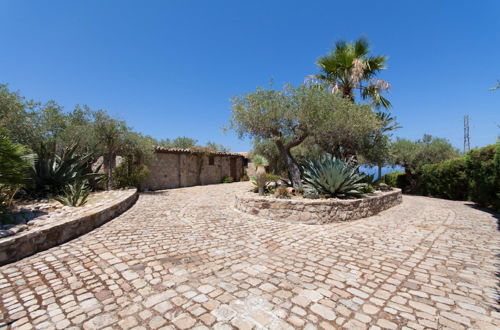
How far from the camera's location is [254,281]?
2.87 m

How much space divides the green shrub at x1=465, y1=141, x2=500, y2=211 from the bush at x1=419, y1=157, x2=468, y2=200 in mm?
2053

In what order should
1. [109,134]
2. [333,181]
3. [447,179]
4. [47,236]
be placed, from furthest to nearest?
[447,179] < [109,134] < [333,181] < [47,236]

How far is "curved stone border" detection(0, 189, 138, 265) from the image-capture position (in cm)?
334

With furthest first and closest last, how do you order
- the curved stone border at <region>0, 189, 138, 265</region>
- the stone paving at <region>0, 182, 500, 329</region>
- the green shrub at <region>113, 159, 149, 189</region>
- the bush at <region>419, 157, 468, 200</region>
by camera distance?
the green shrub at <region>113, 159, 149, 189</region>, the bush at <region>419, 157, 468, 200</region>, the curved stone border at <region>0, 189, 138, 265</region>, the stone paving at <region>0, 182, 500, 329</region>

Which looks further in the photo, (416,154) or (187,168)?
(187,168)

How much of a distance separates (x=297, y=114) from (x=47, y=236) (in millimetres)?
7296

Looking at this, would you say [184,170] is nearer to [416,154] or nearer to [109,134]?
[109,134]

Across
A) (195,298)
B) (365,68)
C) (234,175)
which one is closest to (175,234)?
(195,298)

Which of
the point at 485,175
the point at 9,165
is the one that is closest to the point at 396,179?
the point at 485,175

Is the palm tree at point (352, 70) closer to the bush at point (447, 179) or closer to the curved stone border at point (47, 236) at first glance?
the bush at point (447, 179)

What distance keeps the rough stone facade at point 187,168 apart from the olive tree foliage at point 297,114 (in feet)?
26.5

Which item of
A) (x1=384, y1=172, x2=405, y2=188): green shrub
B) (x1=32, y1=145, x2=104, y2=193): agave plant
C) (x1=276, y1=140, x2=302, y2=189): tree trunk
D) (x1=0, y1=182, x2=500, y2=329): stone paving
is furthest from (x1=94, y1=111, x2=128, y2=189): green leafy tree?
(x1=384, y1=172, x2=405, y2=188): green shrub

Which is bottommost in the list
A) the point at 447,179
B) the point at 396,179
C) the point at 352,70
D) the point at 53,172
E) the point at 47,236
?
the point at 47,236

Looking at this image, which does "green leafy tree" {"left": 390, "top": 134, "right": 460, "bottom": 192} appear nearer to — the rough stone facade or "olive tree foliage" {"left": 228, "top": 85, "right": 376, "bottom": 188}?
"olive tree foliage" {"left": 228, "top": 85, "right": 376, "bottom": 188}
